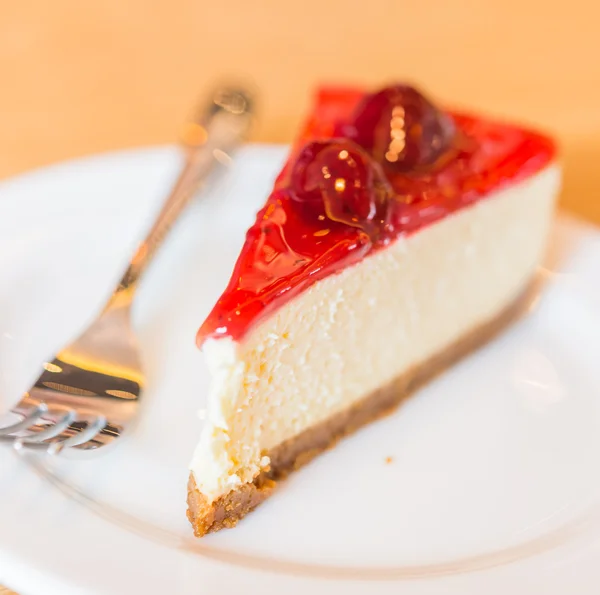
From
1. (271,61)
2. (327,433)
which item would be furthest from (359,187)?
(271,61)

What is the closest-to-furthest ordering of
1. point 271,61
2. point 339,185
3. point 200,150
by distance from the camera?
point 339,185
point 200,150
point 271,61

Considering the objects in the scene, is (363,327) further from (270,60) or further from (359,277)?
(270,60)

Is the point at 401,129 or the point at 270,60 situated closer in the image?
the point at 401,129

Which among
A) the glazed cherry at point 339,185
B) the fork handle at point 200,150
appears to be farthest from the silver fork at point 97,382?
the glazed cherry at point 339,185

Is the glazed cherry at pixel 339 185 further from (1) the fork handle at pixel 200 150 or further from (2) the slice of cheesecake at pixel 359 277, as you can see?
(1) the fork handle at pixel 200 150

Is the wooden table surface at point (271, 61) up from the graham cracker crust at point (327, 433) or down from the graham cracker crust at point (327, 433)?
up

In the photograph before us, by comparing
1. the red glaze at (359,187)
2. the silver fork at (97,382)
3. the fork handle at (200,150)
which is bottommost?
the silver fork at (97,382)

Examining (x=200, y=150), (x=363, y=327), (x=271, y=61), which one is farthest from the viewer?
(x=271, y=61)
